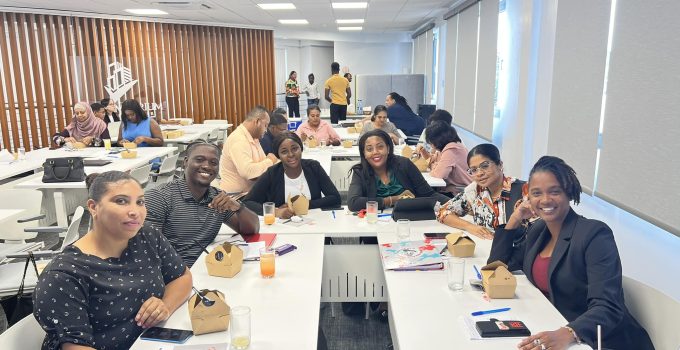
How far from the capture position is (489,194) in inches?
116

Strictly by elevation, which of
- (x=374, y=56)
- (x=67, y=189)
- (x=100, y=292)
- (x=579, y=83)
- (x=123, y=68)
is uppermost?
(x=374, y=56)

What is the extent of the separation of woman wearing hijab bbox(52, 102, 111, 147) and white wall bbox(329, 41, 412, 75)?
34.1 ft

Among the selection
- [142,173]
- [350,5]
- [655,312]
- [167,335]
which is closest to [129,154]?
[142,173]

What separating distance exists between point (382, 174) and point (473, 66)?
4598 mm

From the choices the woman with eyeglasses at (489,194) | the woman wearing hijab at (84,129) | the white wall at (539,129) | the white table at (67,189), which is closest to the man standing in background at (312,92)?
the woman wearing hijab at (84,129)

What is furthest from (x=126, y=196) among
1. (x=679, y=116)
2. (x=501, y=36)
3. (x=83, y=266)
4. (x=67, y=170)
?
(x=501, y=36)

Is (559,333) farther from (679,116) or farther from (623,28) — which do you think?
(623,28)

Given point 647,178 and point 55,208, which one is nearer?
point 647,178

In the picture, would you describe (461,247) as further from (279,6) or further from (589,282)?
(279,6)

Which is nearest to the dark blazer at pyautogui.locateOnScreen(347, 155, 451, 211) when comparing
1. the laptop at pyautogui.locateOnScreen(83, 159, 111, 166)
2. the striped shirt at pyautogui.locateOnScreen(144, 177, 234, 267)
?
the striped shirt at pyautogui.locateOnScreen(144, 177, 234, 267)

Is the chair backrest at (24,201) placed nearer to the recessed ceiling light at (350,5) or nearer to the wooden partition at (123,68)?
the wooden partition at (123,68)

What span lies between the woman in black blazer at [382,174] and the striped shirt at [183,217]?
1.13 m

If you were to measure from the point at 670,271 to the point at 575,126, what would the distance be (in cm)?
158

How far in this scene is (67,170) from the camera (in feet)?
15.3
